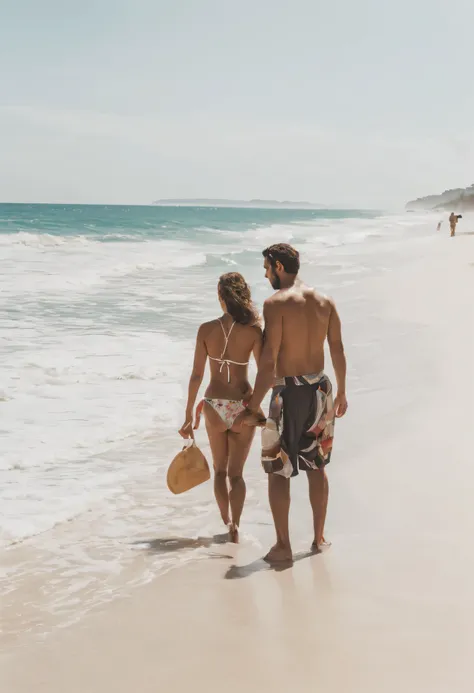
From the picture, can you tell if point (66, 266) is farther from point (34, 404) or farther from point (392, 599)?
point (392, 599)

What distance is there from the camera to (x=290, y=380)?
3.90 metres

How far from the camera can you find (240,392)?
4.25 m

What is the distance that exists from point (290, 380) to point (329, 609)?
1.14 metres

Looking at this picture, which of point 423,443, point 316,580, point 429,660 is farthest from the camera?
point 423,443

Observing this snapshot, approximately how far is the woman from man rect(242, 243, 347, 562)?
27cm

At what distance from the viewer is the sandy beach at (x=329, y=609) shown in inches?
111

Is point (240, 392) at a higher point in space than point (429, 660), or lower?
higher

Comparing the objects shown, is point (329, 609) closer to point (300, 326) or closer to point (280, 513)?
point (280, 513)

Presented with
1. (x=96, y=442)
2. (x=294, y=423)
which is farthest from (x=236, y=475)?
(x=96, y=442)

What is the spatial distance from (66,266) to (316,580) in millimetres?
25051

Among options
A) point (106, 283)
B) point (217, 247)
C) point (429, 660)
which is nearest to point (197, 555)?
point (429, 660)

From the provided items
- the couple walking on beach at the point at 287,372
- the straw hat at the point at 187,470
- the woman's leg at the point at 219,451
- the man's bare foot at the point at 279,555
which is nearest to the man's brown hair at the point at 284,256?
the couple walking on beach at the point at 287,372

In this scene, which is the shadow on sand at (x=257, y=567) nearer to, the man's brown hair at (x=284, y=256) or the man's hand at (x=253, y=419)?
the man's hand at (x=253, y=419)

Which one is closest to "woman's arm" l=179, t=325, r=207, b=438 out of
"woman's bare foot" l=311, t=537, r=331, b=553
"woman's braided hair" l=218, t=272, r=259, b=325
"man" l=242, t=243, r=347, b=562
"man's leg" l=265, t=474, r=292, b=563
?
"woman's braided hair" l=218, t=272, r=259, b=325
